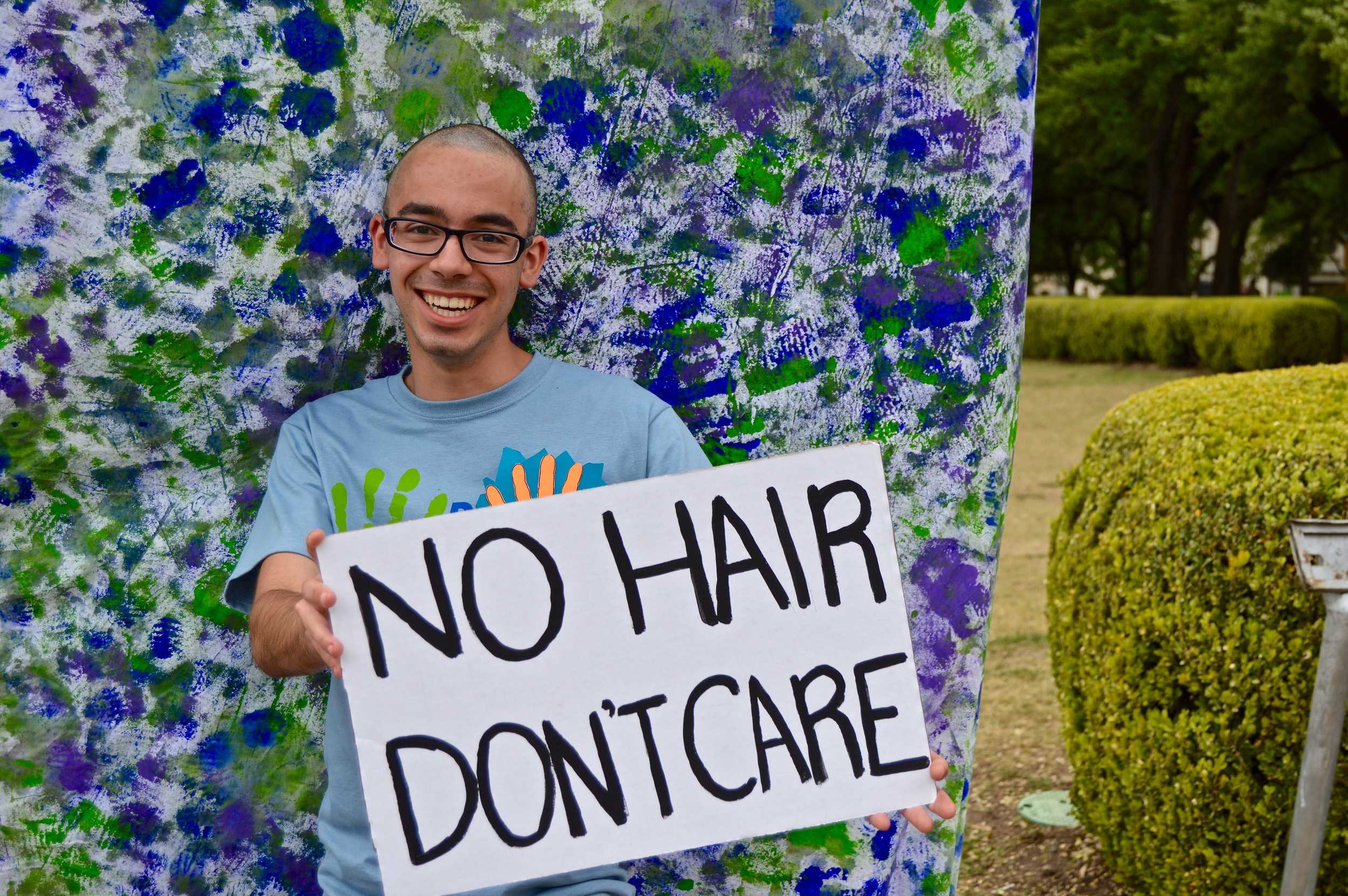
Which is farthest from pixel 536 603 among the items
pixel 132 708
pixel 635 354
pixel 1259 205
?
pixel 1259 205

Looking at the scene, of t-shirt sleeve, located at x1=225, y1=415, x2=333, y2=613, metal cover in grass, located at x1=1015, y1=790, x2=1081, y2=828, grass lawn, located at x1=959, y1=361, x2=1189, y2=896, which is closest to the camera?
t-shirt sleeve, located at x1=225, y1=415, x2=333, y2=613

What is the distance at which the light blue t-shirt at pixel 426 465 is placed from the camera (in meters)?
2.18

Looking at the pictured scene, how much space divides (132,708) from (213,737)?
0.58 ft

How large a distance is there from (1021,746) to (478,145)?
12.7ft

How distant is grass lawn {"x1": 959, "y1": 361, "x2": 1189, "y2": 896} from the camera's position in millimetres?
4121

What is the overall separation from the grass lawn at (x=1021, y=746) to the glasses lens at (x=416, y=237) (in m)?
2.91

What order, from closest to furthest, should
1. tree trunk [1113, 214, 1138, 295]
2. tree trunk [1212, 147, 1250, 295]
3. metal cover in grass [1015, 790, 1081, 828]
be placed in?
1. metal cover in grass [1015, 790, 1081, 828]
2. tree trunk [1212, 147, 1250, 295]
3. tree trunk [1113, 214, 1138, 295]

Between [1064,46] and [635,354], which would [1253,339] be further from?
[635,354]

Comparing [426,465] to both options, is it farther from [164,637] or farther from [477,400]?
[164,637]

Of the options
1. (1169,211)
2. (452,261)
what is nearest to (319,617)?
(452,261)

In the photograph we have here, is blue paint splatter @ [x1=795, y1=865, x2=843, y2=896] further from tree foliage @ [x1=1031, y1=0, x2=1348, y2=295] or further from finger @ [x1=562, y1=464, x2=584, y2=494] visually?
tree foliage @ [x1=1031, y1=0, x2=1348, y2=295]

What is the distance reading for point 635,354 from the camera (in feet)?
8.84

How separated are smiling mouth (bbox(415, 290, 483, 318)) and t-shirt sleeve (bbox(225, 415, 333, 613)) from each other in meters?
0.35

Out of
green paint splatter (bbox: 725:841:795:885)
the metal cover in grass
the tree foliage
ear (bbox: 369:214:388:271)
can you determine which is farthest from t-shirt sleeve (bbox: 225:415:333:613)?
the tree foliage
